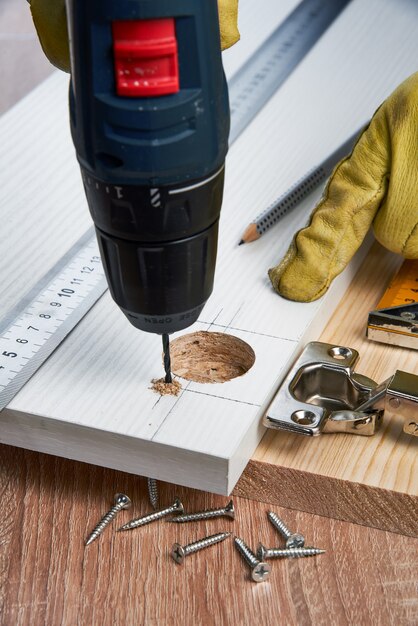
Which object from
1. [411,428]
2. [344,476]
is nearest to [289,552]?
[344,476]

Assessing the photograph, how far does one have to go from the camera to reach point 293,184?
167 centimetres

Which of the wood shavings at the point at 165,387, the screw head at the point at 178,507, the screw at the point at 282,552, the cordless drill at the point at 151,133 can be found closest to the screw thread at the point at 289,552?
the screw at the point at 282,552

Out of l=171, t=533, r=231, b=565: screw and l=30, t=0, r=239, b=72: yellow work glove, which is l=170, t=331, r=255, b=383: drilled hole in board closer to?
l=171, t=533, r=231, b=565: screw

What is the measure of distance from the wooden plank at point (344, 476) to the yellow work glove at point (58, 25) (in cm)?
55

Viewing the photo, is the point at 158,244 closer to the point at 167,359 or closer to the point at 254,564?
the point at 167,359

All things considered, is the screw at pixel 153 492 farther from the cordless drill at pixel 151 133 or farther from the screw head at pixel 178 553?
the cordless drill at pixel 151 133

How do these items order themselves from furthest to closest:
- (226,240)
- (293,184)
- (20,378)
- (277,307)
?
1. (293,184)
2. (226,240)
3. (277,307)
4. (20,378)

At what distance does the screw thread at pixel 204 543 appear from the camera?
3.92 ft

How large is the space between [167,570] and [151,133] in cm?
54

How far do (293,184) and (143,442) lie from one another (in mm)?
646

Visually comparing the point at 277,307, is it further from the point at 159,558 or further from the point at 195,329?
the point at 159,558

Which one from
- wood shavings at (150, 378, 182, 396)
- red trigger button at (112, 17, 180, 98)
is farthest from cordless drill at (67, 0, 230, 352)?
wood shavings at (150, 378, 182, 396)

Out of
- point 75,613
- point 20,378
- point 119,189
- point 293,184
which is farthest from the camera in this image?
point 293,184

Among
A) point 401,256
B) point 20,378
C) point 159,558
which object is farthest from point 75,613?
point 401,256
